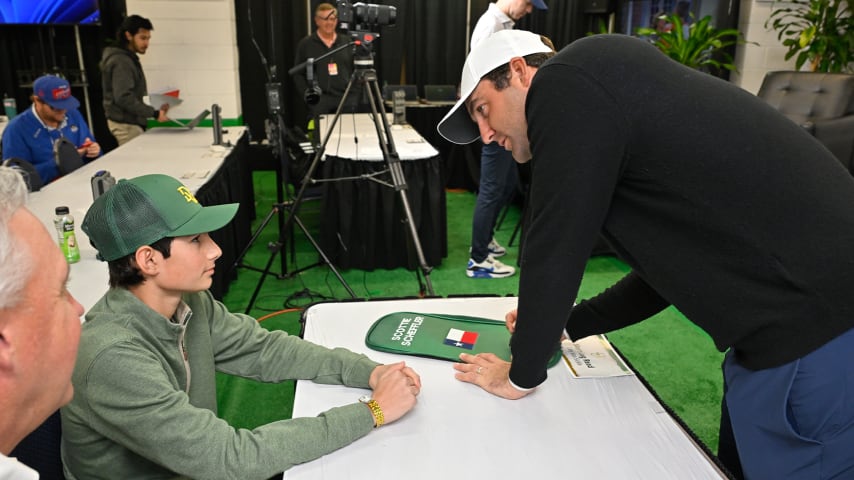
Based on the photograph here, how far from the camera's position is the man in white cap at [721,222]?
92 cm

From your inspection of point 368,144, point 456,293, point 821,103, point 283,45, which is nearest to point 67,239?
point 456,293

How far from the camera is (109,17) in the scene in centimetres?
608

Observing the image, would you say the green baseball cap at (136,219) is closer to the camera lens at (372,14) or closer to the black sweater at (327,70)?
the camera lens at (372,14)

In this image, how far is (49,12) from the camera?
228 inches

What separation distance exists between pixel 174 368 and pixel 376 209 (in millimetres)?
2388

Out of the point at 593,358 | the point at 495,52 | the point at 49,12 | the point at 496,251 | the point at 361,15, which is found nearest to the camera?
the point at 495,52

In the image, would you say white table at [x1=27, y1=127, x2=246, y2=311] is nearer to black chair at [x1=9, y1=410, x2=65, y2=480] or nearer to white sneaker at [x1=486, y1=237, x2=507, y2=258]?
black chair at [x1=9, y1=410, x2=65, y2=480]

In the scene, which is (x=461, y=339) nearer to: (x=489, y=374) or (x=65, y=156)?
(x=489, y=374)

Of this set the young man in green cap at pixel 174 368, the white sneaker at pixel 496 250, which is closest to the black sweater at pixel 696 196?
the young man in green cap at pixel 174 368

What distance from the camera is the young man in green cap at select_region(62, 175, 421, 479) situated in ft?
3.32

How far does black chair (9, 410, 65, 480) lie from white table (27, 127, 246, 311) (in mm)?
483

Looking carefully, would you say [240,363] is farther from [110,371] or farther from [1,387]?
[1,387]

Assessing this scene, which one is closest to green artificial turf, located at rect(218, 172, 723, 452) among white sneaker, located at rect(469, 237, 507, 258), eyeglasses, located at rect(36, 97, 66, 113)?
white sneaker, located at rect(469, 237, 507, 258)

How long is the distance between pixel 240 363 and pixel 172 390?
1.17 feet
